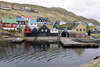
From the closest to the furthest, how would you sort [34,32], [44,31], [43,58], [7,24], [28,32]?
1. [43,58]
2. [28,32]
3. [34,32]
4. [44,31]
5. [7,24]

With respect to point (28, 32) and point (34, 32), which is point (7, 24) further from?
point (34, 32)

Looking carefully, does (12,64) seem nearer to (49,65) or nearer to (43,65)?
(43,65)

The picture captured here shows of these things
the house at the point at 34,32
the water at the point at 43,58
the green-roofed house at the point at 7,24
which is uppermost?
the green-roofed house at the point at 7,24

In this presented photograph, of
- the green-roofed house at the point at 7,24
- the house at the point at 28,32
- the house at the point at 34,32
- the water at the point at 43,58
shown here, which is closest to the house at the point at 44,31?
the house at the point at 34,32

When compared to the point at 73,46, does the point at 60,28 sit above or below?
above

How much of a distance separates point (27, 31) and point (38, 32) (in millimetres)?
7755

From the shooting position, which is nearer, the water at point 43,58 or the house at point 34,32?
the water at point 43,58

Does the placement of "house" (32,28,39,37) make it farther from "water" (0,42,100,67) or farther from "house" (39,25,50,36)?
Answer: "water" (0,42,100,67)

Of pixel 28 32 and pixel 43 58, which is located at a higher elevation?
pixel 28 32

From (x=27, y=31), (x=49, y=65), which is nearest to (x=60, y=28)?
(x=27, y=31)

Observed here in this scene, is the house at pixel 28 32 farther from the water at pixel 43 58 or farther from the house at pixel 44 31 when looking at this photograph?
the water at pixel 43 58

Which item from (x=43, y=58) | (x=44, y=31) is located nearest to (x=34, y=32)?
(x=44, y=31)

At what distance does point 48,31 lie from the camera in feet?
238

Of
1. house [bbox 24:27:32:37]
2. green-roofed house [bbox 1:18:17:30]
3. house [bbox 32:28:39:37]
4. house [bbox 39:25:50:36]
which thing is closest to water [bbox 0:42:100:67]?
house [bbox 24:27:32:37]
